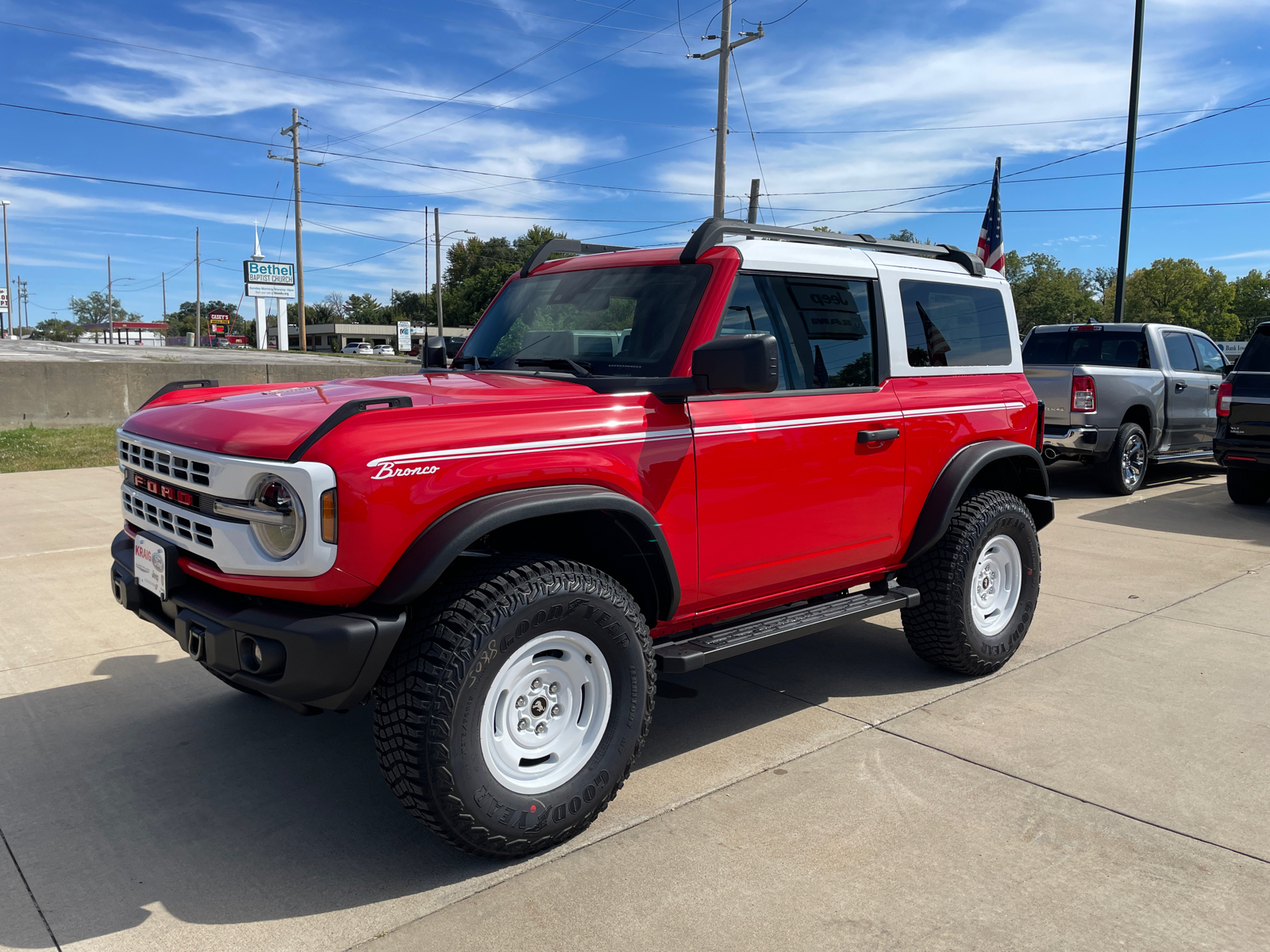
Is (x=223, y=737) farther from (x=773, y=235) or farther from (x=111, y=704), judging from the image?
(x=773, y=235)

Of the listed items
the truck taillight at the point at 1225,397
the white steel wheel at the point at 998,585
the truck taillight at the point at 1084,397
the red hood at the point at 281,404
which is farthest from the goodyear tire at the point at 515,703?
the truck taillight at the point at 1084,397

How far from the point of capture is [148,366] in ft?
53.2

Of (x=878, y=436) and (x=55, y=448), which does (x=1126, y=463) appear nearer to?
(x=878, y=436)

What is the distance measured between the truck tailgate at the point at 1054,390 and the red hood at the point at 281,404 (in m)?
8.56

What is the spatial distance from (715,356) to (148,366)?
15.7 m

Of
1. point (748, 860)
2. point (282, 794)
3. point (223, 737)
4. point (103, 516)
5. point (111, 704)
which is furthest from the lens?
point (103, 516)

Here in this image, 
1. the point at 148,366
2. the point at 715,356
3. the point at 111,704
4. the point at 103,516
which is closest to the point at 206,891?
the point at 111,704

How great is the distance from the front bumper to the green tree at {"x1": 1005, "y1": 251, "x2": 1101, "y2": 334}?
91.1 meters

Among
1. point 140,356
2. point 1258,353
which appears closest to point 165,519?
point 1258,353

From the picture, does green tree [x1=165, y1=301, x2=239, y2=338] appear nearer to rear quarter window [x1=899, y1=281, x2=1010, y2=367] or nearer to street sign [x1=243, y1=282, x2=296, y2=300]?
street sign [x1=243, y1=282, x2=296, y2=300]

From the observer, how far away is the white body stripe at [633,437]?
9.11 ft

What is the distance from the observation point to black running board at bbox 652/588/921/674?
3.46 meters


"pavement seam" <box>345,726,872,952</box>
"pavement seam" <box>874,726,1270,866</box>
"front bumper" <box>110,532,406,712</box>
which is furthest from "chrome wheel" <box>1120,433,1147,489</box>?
"front bumper" <box>110,532,406,712</box>

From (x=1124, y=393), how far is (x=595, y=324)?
28.9 feet
